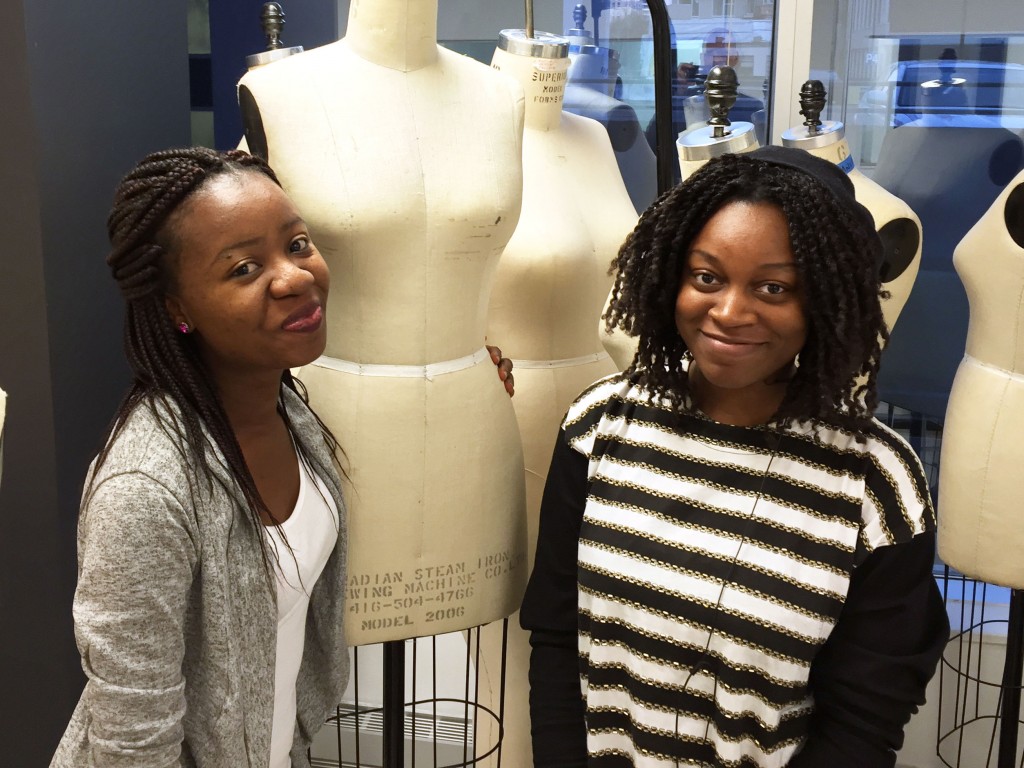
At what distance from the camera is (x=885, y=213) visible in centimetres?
222

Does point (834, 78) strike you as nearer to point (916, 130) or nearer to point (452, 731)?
point (916, 130)

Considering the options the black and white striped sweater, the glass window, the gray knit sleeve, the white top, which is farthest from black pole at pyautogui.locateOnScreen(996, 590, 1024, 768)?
the gray knit sleeve

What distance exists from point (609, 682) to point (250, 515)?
1.88 feet

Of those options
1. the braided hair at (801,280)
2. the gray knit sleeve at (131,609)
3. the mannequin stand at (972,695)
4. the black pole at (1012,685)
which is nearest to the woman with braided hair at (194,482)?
the gray knit sleeve at (131,609)

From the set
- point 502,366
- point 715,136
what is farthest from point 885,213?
point 502,366

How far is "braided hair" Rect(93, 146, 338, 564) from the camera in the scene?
128 cm

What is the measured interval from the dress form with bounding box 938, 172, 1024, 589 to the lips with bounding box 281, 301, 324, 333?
1.37m

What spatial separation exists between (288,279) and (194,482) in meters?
0.28

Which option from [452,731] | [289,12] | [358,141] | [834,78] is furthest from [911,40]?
[452,731]

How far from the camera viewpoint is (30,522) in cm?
241

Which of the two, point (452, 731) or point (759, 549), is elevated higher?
point (759, 549)

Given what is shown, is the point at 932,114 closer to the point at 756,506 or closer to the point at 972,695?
the point at 972,695

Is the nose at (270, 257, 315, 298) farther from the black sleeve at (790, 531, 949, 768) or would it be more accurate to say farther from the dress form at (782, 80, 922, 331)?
the dress form at (782, 80, 922, 331)

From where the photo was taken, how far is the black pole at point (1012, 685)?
7.74ft
